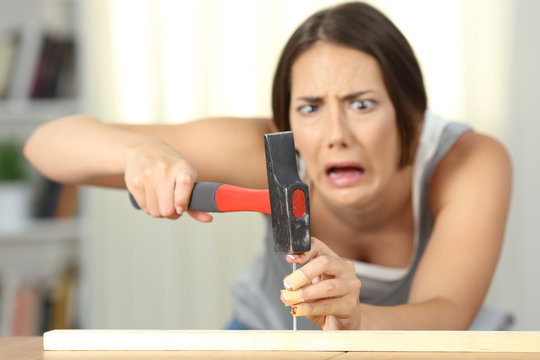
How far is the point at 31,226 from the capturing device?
309cm

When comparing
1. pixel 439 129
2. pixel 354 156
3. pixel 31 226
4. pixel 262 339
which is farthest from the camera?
pixel 31 226

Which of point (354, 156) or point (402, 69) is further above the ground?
point (402, 69)

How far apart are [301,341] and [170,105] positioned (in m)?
2.42

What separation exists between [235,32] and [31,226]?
50.8 inches

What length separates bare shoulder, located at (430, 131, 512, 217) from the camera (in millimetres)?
1541

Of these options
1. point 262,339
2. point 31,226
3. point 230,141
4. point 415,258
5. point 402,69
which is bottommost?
point 31,226

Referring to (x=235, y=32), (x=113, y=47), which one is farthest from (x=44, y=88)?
(x=235, y=32)

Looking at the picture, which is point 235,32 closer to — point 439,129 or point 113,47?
point 113,47

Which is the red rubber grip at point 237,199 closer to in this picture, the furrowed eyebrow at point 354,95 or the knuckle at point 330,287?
the knuckle at point 330,287

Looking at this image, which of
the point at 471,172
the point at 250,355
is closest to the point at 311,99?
the point at 471,172

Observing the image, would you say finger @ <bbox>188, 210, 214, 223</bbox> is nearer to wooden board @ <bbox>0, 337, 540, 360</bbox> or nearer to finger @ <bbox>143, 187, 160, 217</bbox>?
finger @ <bbox>143, 187, 160, 217</bbox>

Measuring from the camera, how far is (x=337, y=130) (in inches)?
57.1

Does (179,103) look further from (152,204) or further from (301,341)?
(301,341)

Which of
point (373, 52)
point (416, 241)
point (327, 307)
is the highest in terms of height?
point (373, 52)
